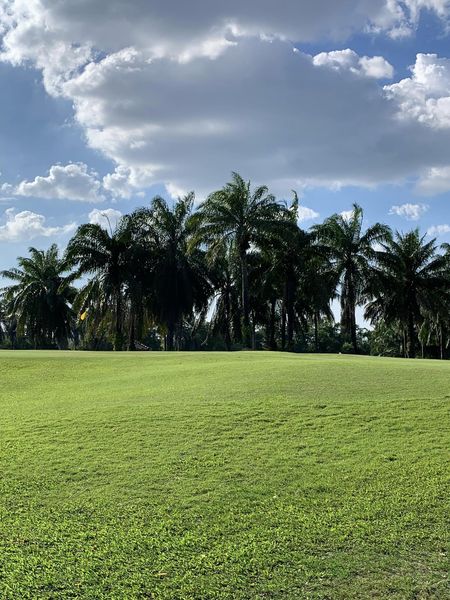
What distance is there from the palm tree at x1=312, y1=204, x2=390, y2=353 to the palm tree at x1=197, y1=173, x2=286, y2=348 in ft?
19.3

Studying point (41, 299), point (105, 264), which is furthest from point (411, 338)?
point (41, 299)

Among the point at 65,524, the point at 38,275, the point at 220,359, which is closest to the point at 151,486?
the point at 65,524

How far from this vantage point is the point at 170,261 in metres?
40.0

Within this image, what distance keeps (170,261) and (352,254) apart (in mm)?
12815

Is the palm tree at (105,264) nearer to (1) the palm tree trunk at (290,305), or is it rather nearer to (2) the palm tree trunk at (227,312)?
(2) the palm tree trunk at (227,312)

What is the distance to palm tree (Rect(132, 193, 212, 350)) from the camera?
1569 inches

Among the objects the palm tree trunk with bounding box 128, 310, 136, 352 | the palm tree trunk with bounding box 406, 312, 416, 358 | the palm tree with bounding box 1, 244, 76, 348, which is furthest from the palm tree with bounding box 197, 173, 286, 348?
the palm tree with bounding box 1, 244, 76, 348

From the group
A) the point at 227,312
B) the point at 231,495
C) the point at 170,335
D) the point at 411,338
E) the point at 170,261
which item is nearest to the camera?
the point at 231,495

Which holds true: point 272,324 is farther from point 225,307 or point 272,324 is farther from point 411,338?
point 411,338

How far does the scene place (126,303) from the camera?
41188 mm

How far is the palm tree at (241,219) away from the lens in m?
35.4

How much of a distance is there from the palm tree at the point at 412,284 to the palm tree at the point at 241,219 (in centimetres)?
983

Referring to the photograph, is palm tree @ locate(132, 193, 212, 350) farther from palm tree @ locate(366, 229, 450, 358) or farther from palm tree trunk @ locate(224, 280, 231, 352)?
palm tree @ locate(366, 229, 450, 358)

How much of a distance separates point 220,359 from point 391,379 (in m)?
7.87
